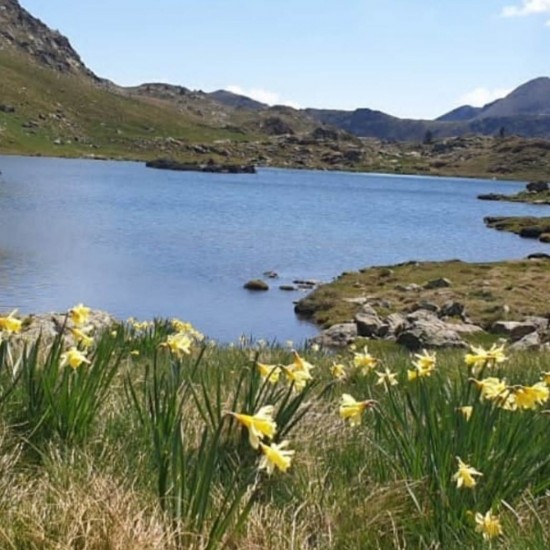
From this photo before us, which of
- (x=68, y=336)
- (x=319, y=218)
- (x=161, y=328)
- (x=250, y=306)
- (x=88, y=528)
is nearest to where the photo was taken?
(x=88, y=528)

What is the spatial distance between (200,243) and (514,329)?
35102 millimetres

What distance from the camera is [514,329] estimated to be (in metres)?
25.8

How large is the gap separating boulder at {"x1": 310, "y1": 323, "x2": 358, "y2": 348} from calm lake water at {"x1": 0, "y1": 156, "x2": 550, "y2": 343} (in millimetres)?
2455

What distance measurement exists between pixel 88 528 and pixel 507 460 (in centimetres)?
218

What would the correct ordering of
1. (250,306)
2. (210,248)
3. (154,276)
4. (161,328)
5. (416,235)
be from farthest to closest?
(416,235), (210,248), (154,276), (250,306), (161,328)

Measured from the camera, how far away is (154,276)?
42250 millimetres

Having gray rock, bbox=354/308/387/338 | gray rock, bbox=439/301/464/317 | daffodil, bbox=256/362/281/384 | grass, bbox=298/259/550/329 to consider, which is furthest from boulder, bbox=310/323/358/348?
daffodil, bbox=256/362/281/384

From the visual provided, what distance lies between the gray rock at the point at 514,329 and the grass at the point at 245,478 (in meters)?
20.6

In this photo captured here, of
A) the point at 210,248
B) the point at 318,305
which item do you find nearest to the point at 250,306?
the point at 318,305

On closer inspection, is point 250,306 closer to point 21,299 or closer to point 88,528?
point 21,299

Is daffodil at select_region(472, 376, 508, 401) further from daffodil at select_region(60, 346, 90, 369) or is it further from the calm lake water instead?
the calm lake water

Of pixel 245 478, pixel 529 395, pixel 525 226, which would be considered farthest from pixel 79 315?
pixel 525 226

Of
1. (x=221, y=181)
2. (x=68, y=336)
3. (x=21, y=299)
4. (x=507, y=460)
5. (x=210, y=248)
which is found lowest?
(x=221, y=181)

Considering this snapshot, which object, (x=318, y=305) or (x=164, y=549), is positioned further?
(x=318, y=305)
